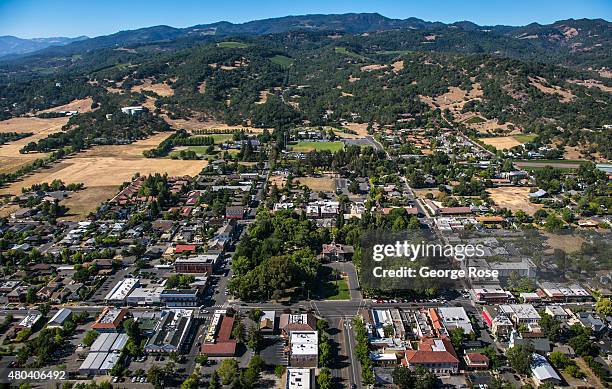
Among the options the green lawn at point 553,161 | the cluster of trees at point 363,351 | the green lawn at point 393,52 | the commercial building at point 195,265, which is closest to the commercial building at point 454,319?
the cluster of trees at point 363,351

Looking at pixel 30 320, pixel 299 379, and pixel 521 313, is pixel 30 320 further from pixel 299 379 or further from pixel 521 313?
pixel 521 313

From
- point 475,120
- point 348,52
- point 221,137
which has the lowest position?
point 221,137

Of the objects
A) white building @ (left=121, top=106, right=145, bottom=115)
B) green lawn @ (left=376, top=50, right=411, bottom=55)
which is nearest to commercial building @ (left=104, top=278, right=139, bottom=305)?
white building @ (left=121, top=106, right=145, bottom=115)

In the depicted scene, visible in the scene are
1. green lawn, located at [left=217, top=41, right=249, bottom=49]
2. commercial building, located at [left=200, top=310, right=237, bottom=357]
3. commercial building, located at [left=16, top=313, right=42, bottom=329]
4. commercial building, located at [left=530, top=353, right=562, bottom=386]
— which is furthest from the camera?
green lawn, located at [left=217, top=41, right=249, bottom=49]

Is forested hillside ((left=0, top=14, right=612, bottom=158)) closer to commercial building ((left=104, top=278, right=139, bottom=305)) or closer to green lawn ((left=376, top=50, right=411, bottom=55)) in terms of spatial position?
green lawn ((left=376, top=50, right=411, bottom=55))

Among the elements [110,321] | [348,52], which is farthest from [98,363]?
[348,52]

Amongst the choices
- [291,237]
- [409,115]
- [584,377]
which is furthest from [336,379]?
[409,115]

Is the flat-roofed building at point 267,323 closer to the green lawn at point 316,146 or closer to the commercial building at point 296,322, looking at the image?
the commercial building at point 296,322
